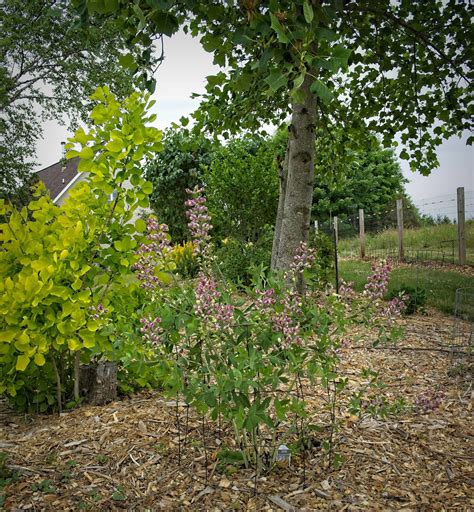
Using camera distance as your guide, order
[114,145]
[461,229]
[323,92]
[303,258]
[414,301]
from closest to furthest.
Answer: [323,92], [303,258], [114,145], [414,301], [461,229]

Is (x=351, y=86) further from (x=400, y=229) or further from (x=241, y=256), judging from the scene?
(x=400, y=229)

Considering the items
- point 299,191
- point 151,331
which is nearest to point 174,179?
point 299,191

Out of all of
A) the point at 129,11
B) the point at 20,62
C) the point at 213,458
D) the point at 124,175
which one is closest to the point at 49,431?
the point at 213,458

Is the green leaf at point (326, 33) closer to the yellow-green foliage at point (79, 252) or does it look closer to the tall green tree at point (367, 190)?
the yellow-green foliage at point (79, 252)

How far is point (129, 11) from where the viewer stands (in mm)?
3750

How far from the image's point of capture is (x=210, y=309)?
2.25 meters

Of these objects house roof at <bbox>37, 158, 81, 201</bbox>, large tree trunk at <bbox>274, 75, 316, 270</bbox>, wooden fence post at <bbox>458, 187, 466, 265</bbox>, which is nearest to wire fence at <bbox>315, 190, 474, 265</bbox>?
wooden fence post at <bbox>458, 187, 466, 265</bbox>

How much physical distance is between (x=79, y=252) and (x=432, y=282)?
750 cm

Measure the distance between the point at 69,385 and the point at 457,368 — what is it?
3087 millimetres

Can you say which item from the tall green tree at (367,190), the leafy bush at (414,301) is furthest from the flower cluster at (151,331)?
the tall green tree at (367,190)

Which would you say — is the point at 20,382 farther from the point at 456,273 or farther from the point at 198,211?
the point at 456,273

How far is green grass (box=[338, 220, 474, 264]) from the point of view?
1225cm

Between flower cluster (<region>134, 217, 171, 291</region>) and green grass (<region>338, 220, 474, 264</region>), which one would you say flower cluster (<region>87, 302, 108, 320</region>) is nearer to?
flower cluster (<region>134, 217, 171, 291</region>)

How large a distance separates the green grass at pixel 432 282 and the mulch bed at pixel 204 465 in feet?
13.7
